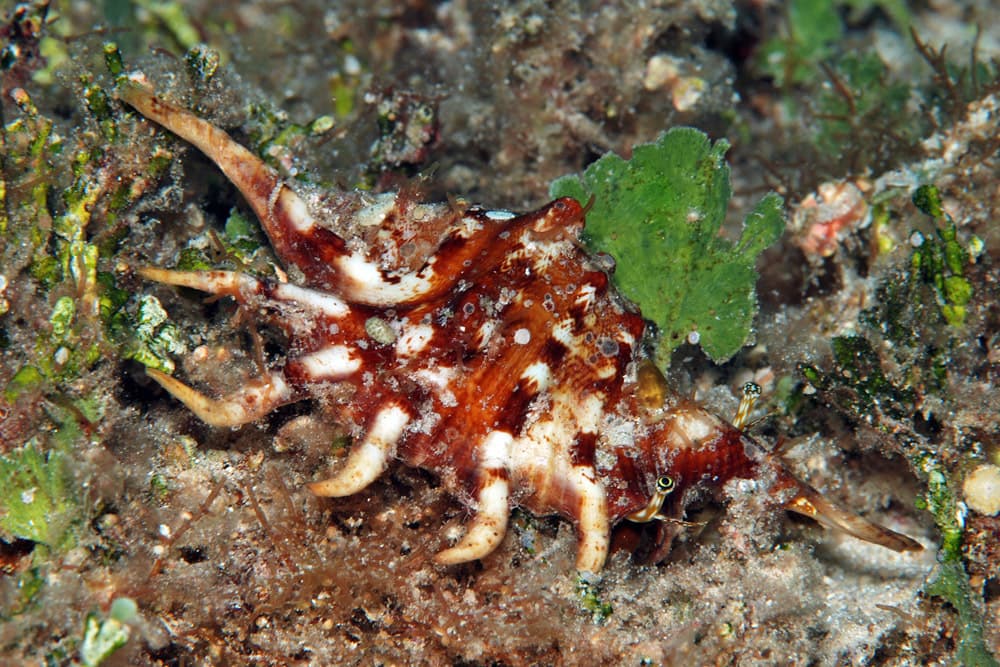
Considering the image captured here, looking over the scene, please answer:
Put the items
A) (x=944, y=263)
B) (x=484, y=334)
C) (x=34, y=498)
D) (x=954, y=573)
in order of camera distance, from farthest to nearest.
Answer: (x=944, y=263) < (x=954, y=573) < (x=484, y=334) < (x=34, y=498)

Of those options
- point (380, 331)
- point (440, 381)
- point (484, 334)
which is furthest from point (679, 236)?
point (380, 331)

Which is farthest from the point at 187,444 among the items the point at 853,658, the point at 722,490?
the point at 853,658

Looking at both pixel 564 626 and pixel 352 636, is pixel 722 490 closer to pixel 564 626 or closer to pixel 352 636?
pixel 564 626

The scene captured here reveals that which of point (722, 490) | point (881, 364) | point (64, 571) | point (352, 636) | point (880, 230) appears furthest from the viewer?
point (880, 230)

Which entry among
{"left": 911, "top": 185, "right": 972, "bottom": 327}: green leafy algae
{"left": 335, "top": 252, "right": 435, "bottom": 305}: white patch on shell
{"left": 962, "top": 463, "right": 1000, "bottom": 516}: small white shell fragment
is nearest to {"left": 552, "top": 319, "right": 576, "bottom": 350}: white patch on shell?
{"left": 335, "top": 252, "right": 435, "bottom": 305}: white patch on shell

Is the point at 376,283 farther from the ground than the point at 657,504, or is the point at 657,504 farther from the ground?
the point at 376,283

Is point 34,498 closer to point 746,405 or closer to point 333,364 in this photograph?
point 333,364

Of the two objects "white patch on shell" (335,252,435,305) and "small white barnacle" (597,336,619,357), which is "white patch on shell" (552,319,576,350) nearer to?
"small white barnacle" (597,336,619,357)
